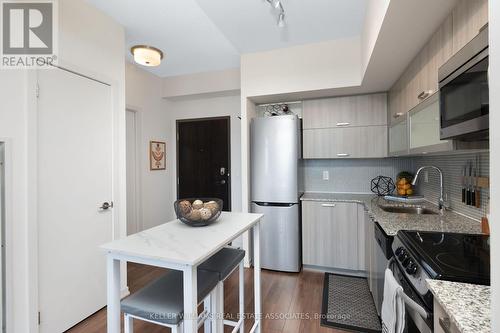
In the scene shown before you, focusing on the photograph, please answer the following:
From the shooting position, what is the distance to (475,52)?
908mm

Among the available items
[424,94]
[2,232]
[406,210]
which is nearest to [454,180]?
[406,210]

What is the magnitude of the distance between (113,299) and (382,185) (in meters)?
2.99

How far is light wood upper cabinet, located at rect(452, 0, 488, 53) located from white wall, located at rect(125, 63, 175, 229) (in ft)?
11.3

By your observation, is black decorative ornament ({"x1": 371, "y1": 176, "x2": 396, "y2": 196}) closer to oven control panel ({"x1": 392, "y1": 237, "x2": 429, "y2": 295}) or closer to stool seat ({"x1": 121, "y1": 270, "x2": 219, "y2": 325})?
oven control panel ({"x1": 392, "y1": 237, "x2": 429, "y2": 295})

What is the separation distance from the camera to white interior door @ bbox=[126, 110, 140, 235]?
3.52 meters

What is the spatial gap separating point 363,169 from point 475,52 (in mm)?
2418

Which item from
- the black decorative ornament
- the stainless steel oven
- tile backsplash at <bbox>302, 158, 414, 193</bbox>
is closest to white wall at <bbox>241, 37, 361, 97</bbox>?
tile backsplash at <bbox>302, 158, 414, 193</bbox>

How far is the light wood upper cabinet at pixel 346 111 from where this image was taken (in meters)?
2.89

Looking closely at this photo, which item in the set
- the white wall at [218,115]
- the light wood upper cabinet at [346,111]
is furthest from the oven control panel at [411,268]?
the white wall at [218,115]

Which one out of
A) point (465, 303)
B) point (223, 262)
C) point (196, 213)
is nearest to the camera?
point (465, 303)

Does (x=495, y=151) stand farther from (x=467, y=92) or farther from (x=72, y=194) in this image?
(x=72, y=194)

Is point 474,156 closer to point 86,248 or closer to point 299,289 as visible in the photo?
point 299,289

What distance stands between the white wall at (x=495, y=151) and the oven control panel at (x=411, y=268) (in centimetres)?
52

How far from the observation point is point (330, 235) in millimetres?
2855
